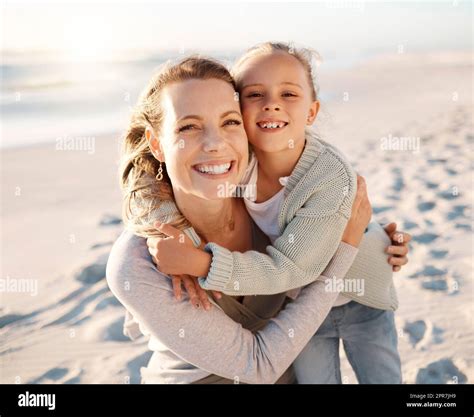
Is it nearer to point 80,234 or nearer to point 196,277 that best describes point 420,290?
point 196,277

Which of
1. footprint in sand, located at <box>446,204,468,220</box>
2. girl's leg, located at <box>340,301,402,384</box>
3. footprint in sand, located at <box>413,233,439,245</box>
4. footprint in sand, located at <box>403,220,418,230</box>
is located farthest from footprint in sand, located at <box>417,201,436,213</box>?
girl's leg, located at <box>340,301,402,384</box>

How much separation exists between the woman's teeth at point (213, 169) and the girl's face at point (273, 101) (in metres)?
0.44

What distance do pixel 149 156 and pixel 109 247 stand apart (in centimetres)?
276

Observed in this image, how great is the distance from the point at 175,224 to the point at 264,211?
1.76ft

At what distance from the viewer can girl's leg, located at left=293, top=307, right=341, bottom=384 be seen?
2963 millimetres

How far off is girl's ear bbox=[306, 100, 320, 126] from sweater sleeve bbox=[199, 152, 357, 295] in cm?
53

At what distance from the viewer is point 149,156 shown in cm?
290

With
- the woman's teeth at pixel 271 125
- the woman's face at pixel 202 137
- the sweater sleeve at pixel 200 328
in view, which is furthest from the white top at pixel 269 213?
the sweater sleeve at pixel 200 328

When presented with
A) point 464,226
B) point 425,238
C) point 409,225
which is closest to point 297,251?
point 425,238

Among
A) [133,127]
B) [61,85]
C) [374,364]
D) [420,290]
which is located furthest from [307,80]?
[61,85]

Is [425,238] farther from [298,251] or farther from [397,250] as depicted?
[298,251]

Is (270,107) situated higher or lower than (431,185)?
higher

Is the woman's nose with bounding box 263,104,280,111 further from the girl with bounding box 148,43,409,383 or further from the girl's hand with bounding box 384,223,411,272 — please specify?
the girl's hand with bounding box 384,223,411,272

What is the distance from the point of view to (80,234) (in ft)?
19.3
